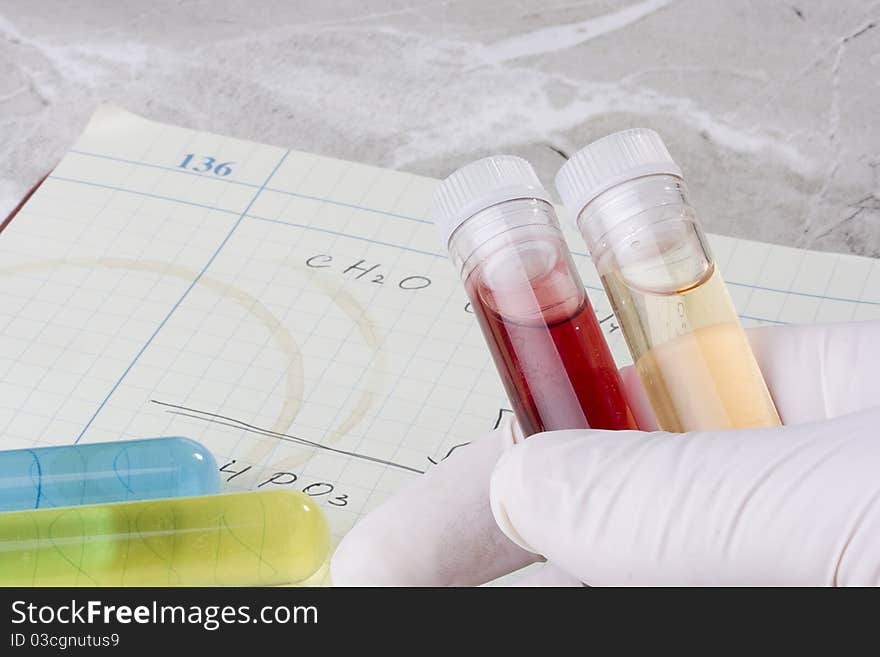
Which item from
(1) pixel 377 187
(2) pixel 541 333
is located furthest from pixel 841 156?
(2) pixel 541 333

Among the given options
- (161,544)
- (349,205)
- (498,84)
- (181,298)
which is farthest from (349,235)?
(161,544)

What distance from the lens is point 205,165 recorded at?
3.54 feet

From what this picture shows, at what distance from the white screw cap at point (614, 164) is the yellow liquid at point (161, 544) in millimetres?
274

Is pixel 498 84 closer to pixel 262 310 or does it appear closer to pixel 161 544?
pixel 262 310

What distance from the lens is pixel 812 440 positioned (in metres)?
0.59

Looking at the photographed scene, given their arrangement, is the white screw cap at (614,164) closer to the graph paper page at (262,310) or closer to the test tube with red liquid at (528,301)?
the test tube with red liquid at (528,301)

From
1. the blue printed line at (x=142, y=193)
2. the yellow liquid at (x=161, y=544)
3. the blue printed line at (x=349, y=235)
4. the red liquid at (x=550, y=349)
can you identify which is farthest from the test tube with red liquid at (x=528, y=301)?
the blue printed line at (x=142, y=193)

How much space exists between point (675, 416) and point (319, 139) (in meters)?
0.58

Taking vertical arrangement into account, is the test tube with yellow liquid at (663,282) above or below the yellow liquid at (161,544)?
above

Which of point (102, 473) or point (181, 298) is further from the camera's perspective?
point (181, 298)

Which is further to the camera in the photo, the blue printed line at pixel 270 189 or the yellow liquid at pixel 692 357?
the blue printed line at pixel 270 189

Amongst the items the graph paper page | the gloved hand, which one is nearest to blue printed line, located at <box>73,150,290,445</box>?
the graph paper page

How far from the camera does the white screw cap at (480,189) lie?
665mm

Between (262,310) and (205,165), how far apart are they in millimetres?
202
